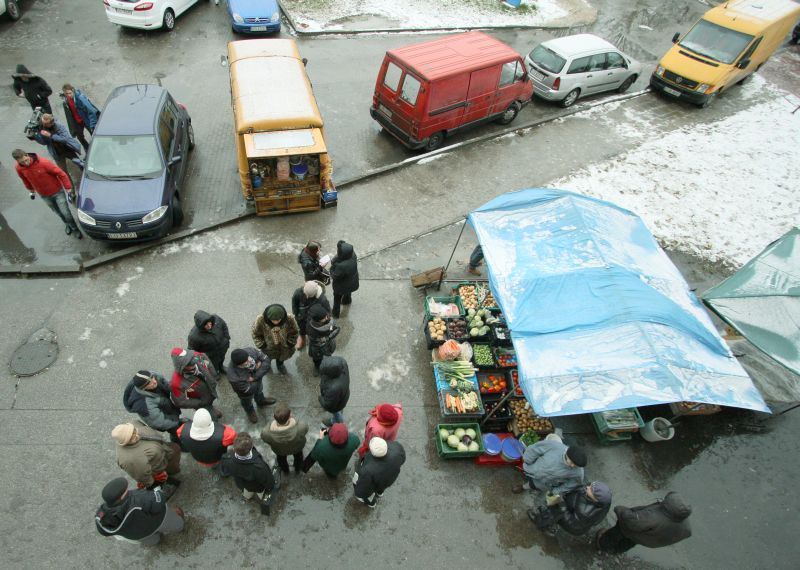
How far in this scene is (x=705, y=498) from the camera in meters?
6.41

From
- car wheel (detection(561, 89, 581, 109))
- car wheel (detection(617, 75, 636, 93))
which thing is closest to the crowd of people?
car wheel (detection(561, 89, 581, 109))

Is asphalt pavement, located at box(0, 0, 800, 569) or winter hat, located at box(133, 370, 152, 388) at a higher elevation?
winter hat, located at box(133, 370, 152, 388)

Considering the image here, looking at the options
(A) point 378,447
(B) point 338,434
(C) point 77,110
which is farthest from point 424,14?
(A) point 378,447

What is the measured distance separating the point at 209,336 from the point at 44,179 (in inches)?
203

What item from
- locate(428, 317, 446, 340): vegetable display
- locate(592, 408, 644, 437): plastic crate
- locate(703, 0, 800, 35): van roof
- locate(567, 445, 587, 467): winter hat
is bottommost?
locate(592, 408, 644, 437): plastic crate

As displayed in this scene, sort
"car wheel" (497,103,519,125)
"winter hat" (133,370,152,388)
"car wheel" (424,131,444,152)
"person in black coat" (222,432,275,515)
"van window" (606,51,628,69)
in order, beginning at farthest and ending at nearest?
"van window" (606,51,628,69), "car wheel" (497,103,519,125), "car wheel" (424,131,444,152), "winter hat" (133,370,152,388), "person in black coat" (222,432,275,515)

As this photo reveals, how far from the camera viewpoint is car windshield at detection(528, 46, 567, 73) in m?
13.6

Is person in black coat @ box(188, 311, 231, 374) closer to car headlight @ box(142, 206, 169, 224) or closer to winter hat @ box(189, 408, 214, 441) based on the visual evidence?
winter hat @ box(189, 408, 214, 441)

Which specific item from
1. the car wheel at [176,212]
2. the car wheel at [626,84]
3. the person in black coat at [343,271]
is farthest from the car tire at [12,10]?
the car wheel at [626,84]

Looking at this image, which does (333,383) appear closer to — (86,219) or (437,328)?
(437,328)

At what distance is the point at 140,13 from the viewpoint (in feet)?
46.0

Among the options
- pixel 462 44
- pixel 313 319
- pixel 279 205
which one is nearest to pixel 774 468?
pixel 313 319

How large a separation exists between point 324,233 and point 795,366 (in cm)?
812

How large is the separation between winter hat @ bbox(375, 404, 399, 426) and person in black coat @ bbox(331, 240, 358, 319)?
8.46 ft
